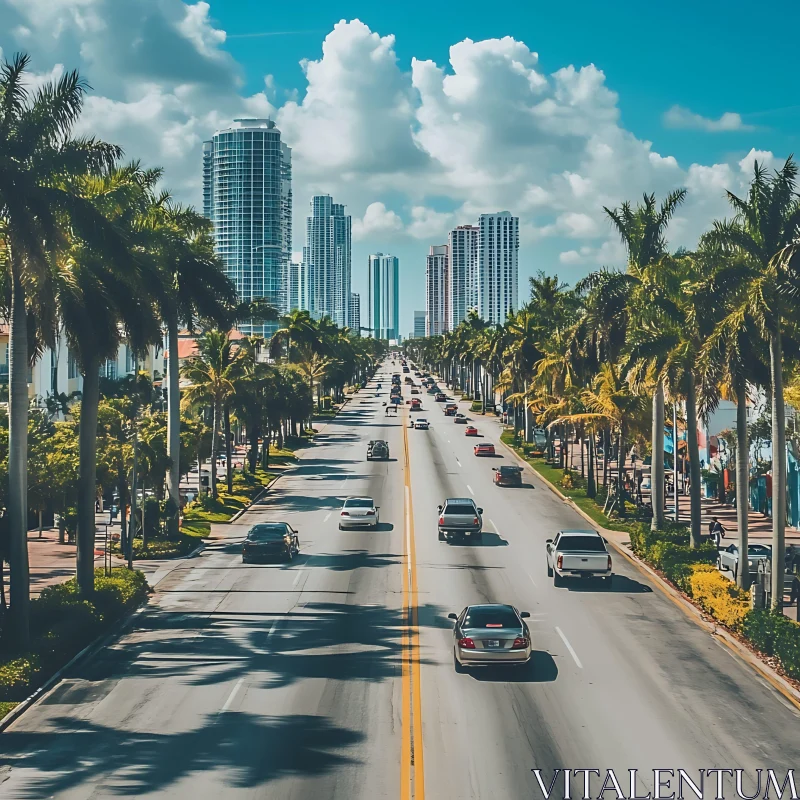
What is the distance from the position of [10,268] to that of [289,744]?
A: 1391 centimetres

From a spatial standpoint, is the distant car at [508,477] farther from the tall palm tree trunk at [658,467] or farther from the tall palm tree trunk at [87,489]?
the tall palm tree trunk at [87,489]

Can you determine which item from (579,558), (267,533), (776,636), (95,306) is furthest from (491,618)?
(267,533)

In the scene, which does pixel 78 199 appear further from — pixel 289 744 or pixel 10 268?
pixel 289 744

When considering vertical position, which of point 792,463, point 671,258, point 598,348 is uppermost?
point 671,258

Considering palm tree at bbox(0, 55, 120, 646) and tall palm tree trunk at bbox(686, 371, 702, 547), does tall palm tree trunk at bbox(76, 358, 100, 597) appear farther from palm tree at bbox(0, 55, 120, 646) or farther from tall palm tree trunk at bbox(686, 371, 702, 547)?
tall palm tree trunk at bbox(686, 371, 702, 547)

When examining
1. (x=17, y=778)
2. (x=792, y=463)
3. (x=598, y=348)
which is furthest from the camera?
(x=792, y=463)

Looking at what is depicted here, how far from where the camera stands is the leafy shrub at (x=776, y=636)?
2227 cm

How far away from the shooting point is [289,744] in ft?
57.1

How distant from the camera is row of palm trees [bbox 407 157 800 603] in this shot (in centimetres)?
2675

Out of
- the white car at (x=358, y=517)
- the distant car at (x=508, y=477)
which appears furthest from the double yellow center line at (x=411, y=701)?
the distant car at (x=508, y=477)

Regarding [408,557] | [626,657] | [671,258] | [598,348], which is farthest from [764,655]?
[598,348]

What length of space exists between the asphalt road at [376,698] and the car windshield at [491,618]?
3.87ft

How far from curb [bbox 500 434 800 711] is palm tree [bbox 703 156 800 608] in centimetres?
190

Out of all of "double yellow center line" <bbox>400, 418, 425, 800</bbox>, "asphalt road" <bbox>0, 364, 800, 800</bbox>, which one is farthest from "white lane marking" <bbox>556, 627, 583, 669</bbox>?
"double yellow center line" <bbox>400, 418, 425, 800</bbox>
